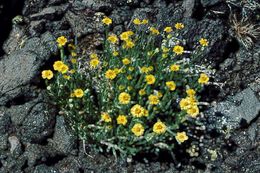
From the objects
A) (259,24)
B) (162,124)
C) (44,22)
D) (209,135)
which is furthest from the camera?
(259,24)

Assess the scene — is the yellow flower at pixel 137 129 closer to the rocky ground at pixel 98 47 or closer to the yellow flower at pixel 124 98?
the yellow flower at pixel 124 98

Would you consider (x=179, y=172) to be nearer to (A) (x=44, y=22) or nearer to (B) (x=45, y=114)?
(B) (x=45, y=114)

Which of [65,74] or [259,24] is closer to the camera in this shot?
[65,74]

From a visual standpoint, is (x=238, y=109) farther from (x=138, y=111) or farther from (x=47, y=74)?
(x=47, y=74)

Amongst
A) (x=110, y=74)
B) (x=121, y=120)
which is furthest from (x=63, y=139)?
(x=110, y=74)

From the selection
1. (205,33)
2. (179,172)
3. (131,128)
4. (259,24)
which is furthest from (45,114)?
(259,24)

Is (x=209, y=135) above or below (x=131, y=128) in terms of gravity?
below

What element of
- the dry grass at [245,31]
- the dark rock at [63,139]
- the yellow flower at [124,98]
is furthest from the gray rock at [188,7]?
the dark rock at [63,139]

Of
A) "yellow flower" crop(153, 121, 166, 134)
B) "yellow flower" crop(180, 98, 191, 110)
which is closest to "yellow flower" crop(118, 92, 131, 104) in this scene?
"yellow flower" crop(153, 121, 166, 134)
